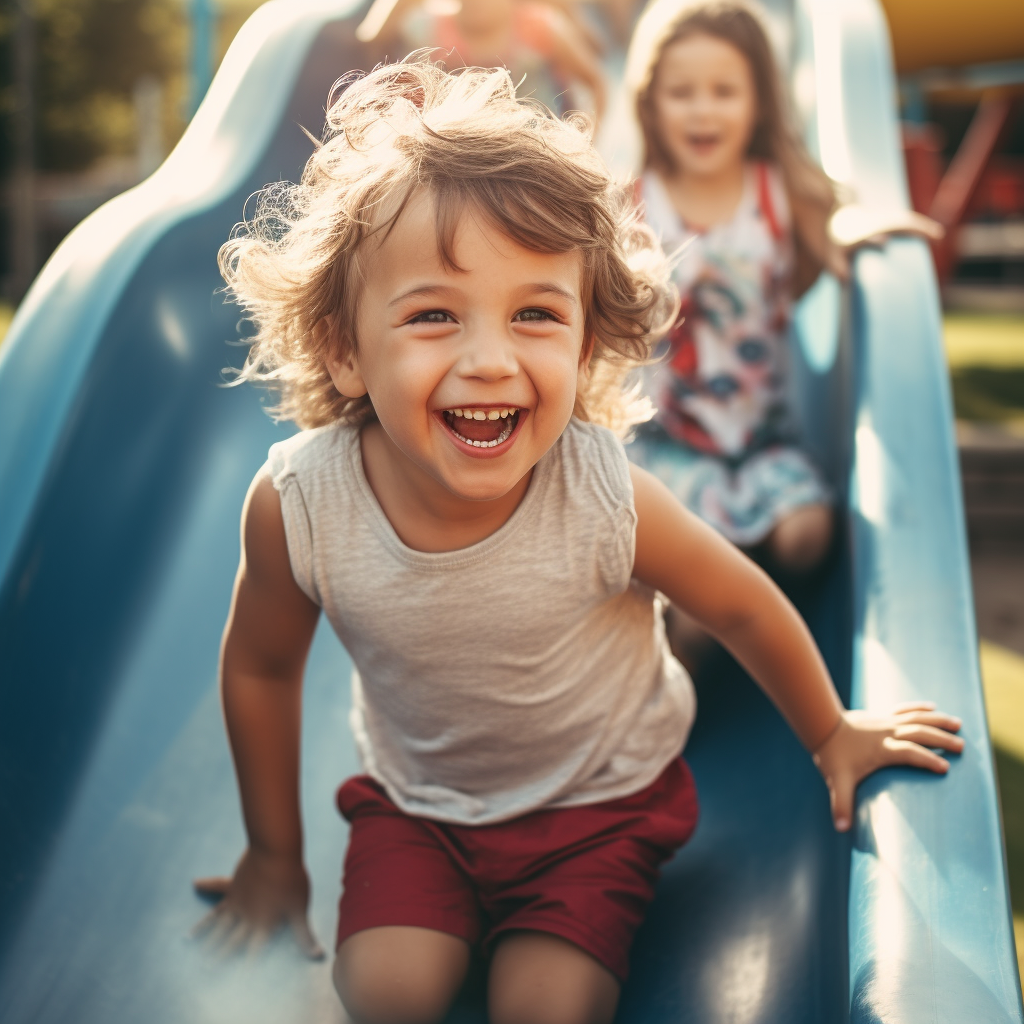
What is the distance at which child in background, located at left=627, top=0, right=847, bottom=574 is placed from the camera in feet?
8.19

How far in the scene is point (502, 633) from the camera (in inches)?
54.7

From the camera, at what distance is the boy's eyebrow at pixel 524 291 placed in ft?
3.91

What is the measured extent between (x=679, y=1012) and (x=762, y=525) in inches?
39.5

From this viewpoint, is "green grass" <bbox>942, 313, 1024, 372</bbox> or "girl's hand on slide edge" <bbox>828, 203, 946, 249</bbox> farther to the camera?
"green grass" <bbox>942, 313, 1024, 372</bbox>

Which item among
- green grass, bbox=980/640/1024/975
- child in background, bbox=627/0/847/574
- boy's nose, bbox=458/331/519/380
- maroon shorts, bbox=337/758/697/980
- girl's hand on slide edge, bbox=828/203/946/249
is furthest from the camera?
child in background, bbox=627/0/847/574

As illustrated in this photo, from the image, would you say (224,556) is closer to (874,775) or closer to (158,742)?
(158,742)

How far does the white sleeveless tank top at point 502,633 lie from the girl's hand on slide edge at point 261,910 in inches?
6.6

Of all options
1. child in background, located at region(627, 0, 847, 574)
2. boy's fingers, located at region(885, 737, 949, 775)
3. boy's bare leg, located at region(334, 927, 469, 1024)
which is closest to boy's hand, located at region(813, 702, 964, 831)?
boy's fingers, located at region(885, 737, 949, 775)

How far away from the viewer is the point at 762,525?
220 cm

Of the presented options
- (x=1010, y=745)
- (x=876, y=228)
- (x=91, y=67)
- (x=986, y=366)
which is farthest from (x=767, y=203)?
(x=91, y=67)

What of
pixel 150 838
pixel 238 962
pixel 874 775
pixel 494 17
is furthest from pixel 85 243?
pixel 494 17

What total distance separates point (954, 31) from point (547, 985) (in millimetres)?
5574

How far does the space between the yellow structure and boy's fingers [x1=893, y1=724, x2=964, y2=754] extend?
488cm

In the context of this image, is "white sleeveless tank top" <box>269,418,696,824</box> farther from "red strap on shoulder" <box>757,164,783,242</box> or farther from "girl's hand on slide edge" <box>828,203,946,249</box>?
"red strap on shoulder" <box>757,164,783,242</box>
